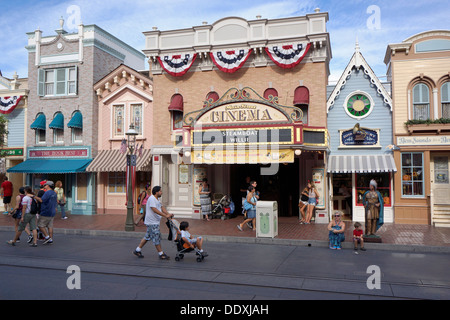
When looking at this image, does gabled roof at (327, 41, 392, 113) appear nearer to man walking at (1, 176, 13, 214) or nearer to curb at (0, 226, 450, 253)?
curb at (0, 226, 450, 253)

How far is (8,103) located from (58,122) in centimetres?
372

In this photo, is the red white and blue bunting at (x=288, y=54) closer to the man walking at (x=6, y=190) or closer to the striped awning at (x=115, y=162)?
the striped awning at (x=115, y=162)

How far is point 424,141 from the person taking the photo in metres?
15.6

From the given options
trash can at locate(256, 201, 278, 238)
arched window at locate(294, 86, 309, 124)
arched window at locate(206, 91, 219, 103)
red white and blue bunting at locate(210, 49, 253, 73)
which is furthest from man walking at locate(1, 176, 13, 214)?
arched window at locate(294, 86, 309, 124)

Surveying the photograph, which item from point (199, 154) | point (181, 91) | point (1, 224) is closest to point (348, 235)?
point (199, 154)

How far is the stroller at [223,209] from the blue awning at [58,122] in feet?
31.6

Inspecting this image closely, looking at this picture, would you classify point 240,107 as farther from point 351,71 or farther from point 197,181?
point 351,71

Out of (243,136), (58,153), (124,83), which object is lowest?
(58,153)

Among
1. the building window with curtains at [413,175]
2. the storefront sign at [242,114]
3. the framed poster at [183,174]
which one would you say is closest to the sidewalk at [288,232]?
the building window with curtains at [413,175]

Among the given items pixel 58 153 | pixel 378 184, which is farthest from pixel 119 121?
Result: pixel 378 184

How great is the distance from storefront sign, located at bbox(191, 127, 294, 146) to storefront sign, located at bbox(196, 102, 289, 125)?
38cm

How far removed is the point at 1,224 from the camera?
15695 millimetres

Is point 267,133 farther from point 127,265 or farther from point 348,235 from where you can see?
point 127,265
